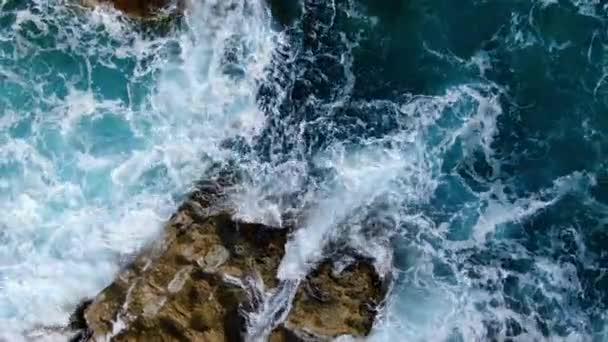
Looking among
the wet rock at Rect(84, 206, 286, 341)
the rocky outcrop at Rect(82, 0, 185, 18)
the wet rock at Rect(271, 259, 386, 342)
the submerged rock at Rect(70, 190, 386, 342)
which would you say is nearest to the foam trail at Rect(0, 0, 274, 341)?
the rocky outcrop at Rect(82, 0, 185, 18)

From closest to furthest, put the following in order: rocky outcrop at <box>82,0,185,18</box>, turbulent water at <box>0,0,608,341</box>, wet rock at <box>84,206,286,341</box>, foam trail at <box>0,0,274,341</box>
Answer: wet rock at <box>84,206,286,341</box>, rocky outcrop at <box>82,0,185,18</box>, turbulent water at <box>0,0,608,341</box>, foam trail at <box>0,0,274,341</box>

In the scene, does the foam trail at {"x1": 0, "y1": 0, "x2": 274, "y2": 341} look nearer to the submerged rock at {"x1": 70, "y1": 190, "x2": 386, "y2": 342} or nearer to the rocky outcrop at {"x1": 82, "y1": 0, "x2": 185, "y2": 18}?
the rocky outcrop at {"x1": 82, "y1": 0, "x2": 185, "y2": 18}

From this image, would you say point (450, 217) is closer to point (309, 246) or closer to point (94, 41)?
point (309, 246)

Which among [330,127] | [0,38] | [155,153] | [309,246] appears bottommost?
[309,246]

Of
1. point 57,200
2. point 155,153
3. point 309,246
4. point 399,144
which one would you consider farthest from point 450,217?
point 57,200

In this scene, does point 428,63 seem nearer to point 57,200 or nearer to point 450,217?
point 450,217

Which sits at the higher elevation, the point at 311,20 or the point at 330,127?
the point at 311,20
